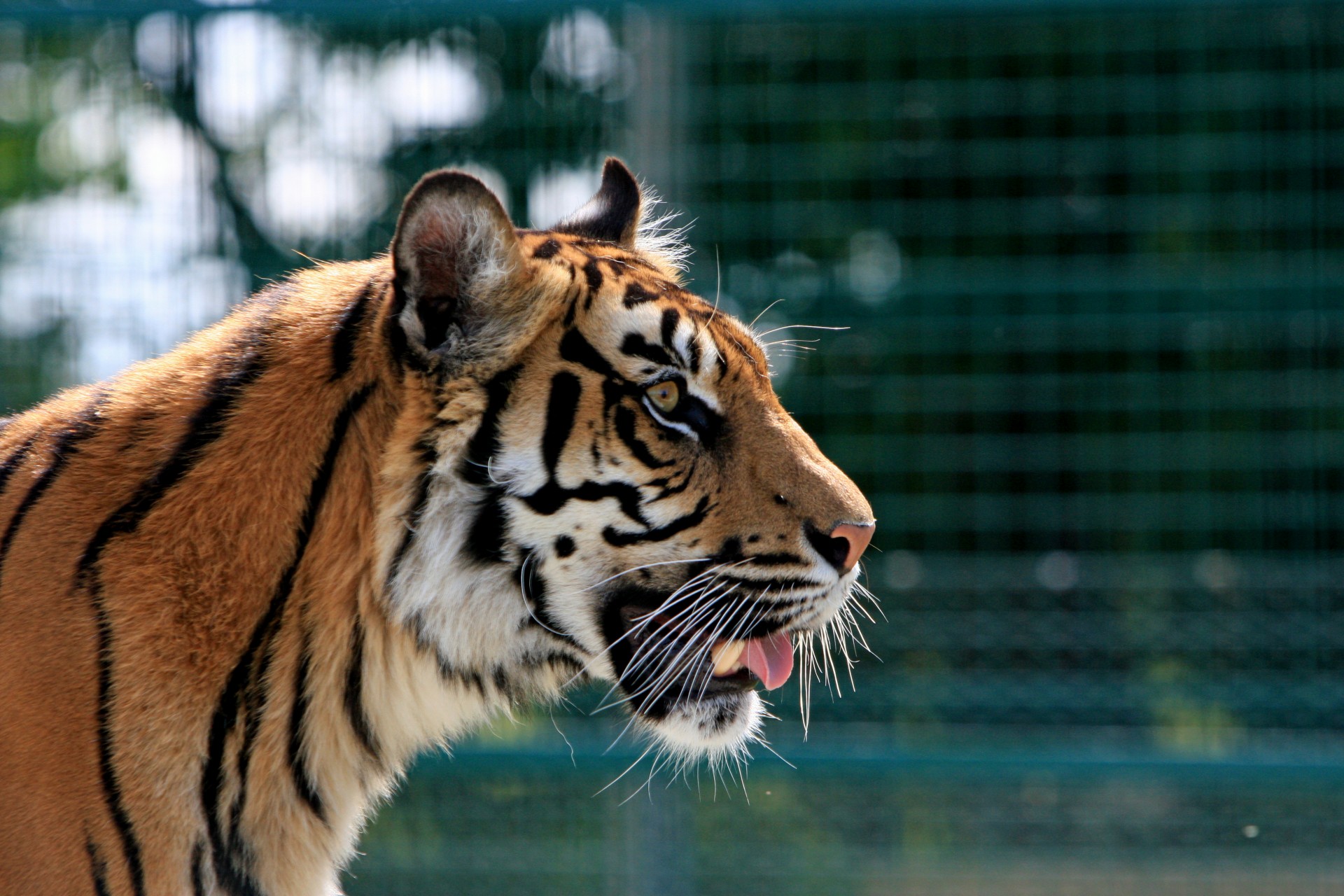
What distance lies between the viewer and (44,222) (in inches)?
144

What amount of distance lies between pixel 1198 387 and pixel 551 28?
195 centimetres

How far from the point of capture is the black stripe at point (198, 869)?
4.78 feet

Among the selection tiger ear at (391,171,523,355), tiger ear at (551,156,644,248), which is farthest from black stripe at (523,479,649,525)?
tiger ear at (551,156,644,248)

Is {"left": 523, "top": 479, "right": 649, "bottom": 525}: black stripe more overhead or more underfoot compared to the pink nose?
more overhead

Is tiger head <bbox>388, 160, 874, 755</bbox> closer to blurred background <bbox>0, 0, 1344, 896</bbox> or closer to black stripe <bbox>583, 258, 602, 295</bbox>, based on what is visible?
black stripe <bbox>583, 258, 602, 295</bbox>

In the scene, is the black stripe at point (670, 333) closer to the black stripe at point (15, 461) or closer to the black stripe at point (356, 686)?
the black stripe at point (356, 686)

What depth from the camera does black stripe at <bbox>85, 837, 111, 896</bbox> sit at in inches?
54.8

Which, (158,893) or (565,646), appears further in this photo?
(565,646)

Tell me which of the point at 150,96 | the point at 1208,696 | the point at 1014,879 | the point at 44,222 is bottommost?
the point at 1014,879

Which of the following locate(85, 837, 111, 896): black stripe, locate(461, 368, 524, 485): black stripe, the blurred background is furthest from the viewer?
the blurred background

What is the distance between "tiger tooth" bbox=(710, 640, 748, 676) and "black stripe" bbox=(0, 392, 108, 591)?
784mm

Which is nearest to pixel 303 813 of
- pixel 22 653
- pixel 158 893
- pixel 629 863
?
pixel 158 893

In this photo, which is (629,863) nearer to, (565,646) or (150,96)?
(565,646)

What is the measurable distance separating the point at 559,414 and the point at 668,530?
0.19 meters
